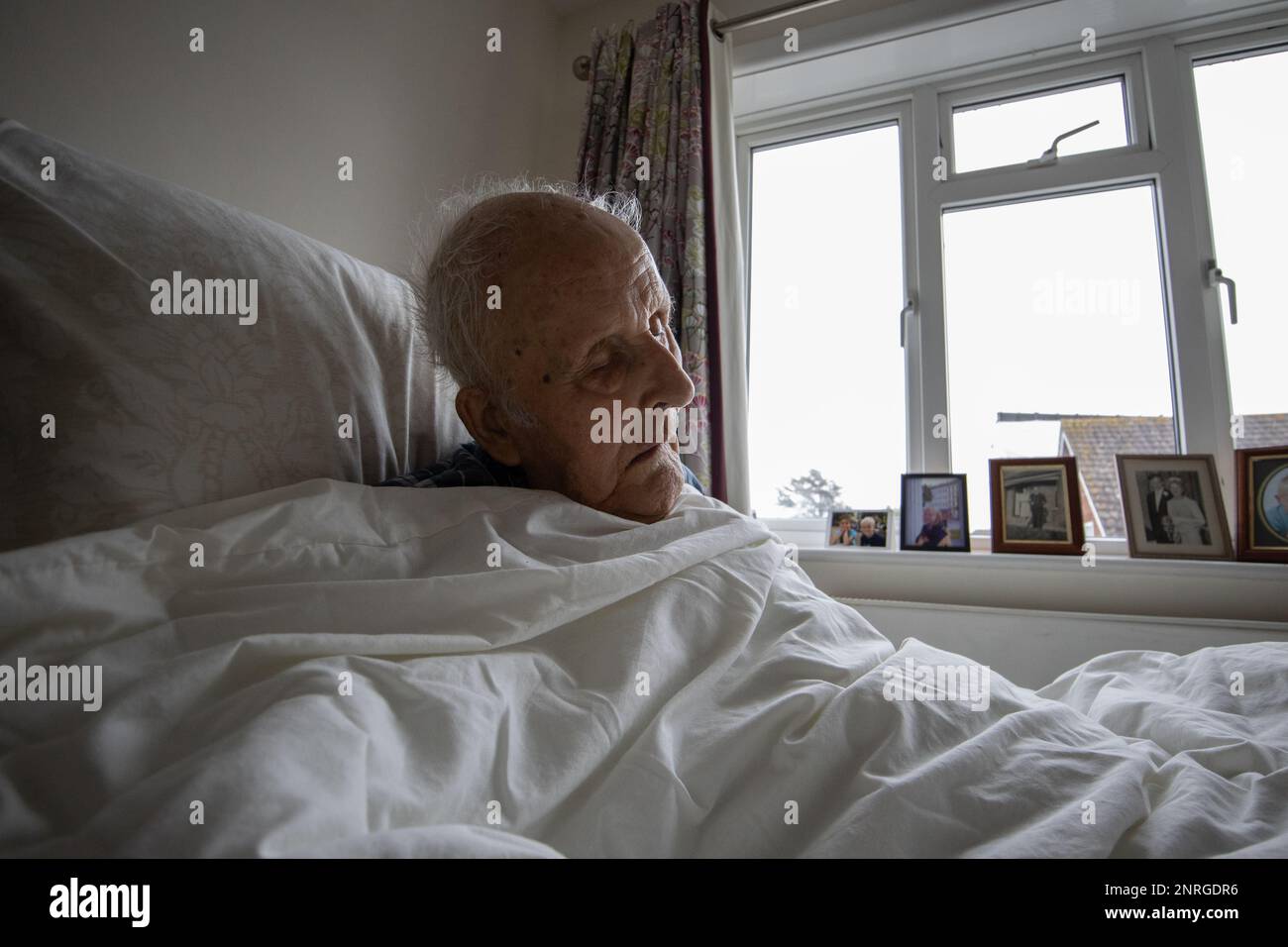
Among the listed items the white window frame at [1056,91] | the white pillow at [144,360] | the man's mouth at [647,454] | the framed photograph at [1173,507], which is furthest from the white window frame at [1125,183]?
the white pillow at [144,360]

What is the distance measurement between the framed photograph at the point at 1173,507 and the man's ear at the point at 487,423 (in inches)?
58.6

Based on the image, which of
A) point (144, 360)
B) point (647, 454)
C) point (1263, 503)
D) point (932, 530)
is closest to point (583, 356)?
point (647, 454)

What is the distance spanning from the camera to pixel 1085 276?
194 cm

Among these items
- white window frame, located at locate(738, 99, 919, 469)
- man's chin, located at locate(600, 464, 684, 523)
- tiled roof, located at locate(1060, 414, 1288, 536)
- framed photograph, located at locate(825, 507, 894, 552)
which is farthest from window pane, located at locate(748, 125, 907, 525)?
man's chin, located at locate(600, 464, 684, 523)

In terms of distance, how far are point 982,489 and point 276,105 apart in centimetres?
201

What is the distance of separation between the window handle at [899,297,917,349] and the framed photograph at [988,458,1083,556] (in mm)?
529

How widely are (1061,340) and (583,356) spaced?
168 cm

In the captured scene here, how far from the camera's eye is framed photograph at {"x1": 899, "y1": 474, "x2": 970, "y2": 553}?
177 cm

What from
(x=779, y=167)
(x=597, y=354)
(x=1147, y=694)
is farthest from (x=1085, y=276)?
(x=597, y=354)

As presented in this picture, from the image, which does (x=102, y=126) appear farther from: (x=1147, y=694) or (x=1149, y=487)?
(x=1149, y=487)

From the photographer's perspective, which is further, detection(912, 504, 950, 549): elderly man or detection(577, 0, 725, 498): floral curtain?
detection(577, 0, 725, 498): floral curtain

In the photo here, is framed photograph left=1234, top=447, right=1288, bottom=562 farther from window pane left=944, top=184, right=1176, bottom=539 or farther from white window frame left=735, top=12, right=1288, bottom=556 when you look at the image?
window pane left=944, top=184, right=1176, bottom=539

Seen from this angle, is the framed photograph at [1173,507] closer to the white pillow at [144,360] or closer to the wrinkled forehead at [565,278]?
the wrinkled forehead at [565,278]
